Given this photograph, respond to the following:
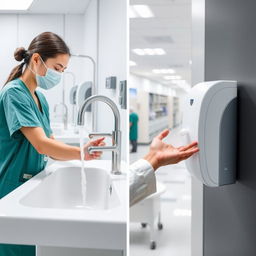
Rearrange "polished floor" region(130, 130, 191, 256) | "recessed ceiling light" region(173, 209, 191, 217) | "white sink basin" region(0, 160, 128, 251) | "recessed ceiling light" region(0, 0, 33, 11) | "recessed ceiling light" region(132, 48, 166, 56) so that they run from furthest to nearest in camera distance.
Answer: "recessed ceiling light" region(132, 48, 166, 56), "recessed ceiling light" region(173, 209, 191, 217), "polished floor" region(130, 130, 191, 256), "recessed ceiling light" region(0, 0, 33, 11), "white sink basin" region(0, 160, 128, 251)

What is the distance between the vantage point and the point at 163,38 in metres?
4.84

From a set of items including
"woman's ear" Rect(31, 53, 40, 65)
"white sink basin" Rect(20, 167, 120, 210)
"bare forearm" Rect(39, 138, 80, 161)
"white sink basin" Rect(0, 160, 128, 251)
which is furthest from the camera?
"woman's ear" Rect(31, 53, 40, 65)

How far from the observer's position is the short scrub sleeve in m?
1.04

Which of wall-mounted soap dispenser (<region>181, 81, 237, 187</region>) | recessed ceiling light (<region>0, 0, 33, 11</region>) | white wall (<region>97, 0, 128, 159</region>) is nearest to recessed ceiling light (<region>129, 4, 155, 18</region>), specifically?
recessed ceiling light (<region>0, 0, 33, 11</region>)

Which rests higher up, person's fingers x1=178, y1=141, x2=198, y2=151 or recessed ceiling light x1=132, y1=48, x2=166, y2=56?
recessed ceiling light x1=132, y1=48, x2=166, y2=56

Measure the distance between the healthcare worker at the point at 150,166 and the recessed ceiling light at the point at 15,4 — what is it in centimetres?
148

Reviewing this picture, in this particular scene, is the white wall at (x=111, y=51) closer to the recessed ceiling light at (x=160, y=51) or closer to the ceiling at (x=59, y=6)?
the ceiling at (x=59, y=6)

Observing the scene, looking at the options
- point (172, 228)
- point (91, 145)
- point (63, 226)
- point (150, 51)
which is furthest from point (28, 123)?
point (150, 51)

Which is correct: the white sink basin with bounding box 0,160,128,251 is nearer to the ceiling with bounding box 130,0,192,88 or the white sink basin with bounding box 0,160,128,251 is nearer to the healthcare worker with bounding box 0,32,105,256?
the healthcare worker with bounding box 0,32,105,256

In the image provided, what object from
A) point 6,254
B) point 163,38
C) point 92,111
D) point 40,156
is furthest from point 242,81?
point 163,38

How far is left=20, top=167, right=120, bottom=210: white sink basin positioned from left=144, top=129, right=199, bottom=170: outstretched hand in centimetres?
39

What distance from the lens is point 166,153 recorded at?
727mm

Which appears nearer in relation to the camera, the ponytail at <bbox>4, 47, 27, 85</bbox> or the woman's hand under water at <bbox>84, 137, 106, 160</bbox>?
the woman's hand under water at <bbox>84, 137, 106, 160</bbox>

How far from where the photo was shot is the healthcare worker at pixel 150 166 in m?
0.71
